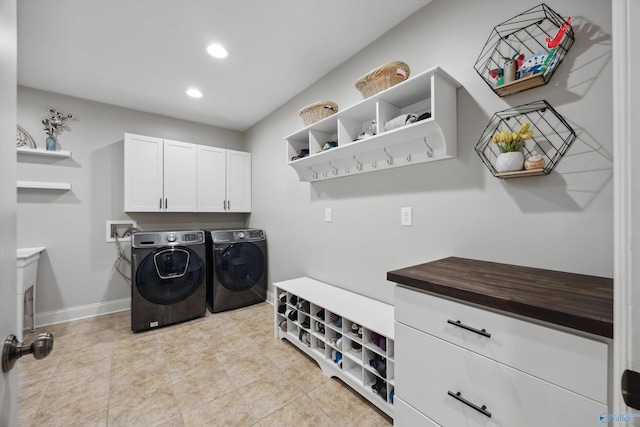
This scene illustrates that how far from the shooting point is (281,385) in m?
1.78

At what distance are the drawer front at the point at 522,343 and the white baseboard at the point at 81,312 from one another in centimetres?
355

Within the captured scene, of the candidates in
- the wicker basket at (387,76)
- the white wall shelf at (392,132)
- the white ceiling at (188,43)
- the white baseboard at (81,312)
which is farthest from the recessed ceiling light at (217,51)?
the white baseboard at (81,312)

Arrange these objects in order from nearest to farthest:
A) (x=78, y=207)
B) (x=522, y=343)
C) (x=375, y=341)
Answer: (x=522, y=343), (x=375, y=341), (x=78, y=207)

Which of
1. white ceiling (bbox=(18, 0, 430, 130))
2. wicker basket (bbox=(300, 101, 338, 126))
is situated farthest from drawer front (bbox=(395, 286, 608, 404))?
white ceiling (bbox=(18, 0, 430, 130))

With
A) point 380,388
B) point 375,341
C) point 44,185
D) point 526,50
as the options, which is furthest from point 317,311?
point 44,185

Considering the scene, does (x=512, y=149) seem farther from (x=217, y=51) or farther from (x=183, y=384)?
(x=183, y=384)

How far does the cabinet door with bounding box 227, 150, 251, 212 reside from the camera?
361 cm

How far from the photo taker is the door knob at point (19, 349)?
21.5 inches

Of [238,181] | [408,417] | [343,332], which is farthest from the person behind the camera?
[238,181]

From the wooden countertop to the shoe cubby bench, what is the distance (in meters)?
0.52

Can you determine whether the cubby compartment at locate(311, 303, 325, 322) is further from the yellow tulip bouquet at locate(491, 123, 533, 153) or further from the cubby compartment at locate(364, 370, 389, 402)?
the yellow tulip bouquet at locate(491, 123, 533, 153)

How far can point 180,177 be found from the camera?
3.23 metres

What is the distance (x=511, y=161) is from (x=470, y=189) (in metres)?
0.29

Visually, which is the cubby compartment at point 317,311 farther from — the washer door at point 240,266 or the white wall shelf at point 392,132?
the washer door at point 240,266
